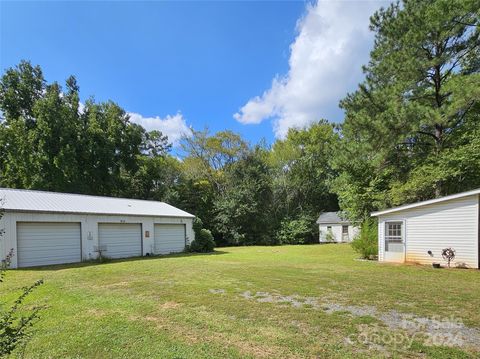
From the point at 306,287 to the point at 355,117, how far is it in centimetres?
1001

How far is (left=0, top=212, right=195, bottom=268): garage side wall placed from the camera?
12.1 m

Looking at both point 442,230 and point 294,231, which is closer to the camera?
point 442,230

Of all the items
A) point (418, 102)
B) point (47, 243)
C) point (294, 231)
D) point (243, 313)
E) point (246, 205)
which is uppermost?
point (418, 102)

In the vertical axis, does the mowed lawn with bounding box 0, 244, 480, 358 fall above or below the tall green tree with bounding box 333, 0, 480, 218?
below

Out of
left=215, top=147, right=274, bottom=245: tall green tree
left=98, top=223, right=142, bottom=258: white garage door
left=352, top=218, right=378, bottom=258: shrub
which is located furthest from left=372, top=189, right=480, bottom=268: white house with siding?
left=215, top=147, right=274, bottom=245: tall green tree

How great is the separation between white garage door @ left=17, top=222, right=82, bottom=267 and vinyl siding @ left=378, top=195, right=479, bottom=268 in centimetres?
1460

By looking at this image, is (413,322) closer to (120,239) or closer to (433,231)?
(433,231)

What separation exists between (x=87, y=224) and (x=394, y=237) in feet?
47.0

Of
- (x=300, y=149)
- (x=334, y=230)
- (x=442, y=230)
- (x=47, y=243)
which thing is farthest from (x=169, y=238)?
(x=300, y=149)

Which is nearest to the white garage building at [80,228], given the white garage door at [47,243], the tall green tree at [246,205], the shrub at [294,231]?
the white garage door at [47,243]

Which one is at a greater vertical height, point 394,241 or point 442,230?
point 442,230

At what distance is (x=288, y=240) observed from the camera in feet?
103

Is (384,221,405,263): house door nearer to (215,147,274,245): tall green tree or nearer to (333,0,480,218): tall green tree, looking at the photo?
(333,0,480,218): tall green tree

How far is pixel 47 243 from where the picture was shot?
44.2ft
